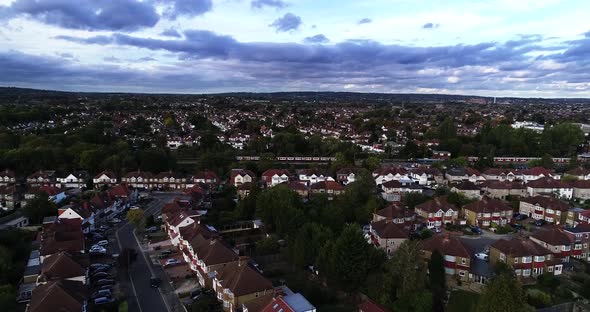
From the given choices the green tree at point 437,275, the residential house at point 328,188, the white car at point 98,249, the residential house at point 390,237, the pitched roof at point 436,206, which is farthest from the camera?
the residential house at point 328,188

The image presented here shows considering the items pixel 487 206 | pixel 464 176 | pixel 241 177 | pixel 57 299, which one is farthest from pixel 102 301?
pixel 464 176

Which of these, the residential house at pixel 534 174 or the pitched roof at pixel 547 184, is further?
the residential house at pixel 534 174

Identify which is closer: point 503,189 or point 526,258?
point 526,258

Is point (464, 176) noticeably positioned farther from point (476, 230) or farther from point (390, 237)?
point (390, 237)

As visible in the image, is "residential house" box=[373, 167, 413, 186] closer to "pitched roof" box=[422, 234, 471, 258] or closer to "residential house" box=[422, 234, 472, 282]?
"pitched roof" box=[422, 234, 471, 258]

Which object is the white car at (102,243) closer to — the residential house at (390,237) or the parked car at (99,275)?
the parked car at (99,275)

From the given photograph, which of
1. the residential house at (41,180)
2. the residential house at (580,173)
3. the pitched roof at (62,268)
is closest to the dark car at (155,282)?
the pitched roof at (62,268)
